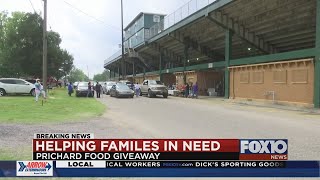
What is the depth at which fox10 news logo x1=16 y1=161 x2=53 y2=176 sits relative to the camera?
4.45 metres

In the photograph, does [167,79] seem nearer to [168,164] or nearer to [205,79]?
[205,79]

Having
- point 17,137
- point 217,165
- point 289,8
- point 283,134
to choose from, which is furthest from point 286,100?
point 217,165

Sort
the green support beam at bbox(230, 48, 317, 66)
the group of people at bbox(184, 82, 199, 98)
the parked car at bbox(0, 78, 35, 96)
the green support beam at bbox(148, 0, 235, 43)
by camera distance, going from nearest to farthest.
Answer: the green support beam at bbox(230, 48, 317, 66), the green support beam at bbox(148, 0, 235, 43), the parked car at bbox(0, 78, 35, 96), the group of people at bbox(184, 82, 199, 98)

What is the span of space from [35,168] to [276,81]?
25.7m

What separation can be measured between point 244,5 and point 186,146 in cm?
2958

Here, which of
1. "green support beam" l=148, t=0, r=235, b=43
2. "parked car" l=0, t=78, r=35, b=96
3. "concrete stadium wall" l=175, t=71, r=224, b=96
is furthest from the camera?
"concrete stadium wall" l=175, t=71, r=224, b=96

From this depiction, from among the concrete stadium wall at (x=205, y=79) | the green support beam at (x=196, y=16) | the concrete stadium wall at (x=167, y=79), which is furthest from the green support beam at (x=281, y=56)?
the concrete stadium wall at (x=167, y=79)

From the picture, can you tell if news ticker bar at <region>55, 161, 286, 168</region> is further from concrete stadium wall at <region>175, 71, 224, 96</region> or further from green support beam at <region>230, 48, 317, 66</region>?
concrete stadium wall at <region>175, 71, 224, 96</region>

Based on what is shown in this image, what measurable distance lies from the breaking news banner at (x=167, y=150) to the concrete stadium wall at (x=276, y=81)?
21496 mm

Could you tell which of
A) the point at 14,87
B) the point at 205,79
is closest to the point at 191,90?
the point at 205,79

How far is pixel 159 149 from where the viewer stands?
436cm

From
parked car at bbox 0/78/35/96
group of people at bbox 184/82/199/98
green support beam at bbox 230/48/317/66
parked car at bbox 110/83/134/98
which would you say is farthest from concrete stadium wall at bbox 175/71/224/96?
parked car at bbox 0/78/35/96

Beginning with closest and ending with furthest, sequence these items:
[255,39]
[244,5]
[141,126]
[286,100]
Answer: [141,126], [286,100], [244,5], [255,39]

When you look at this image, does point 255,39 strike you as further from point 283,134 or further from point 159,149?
point 159,149
